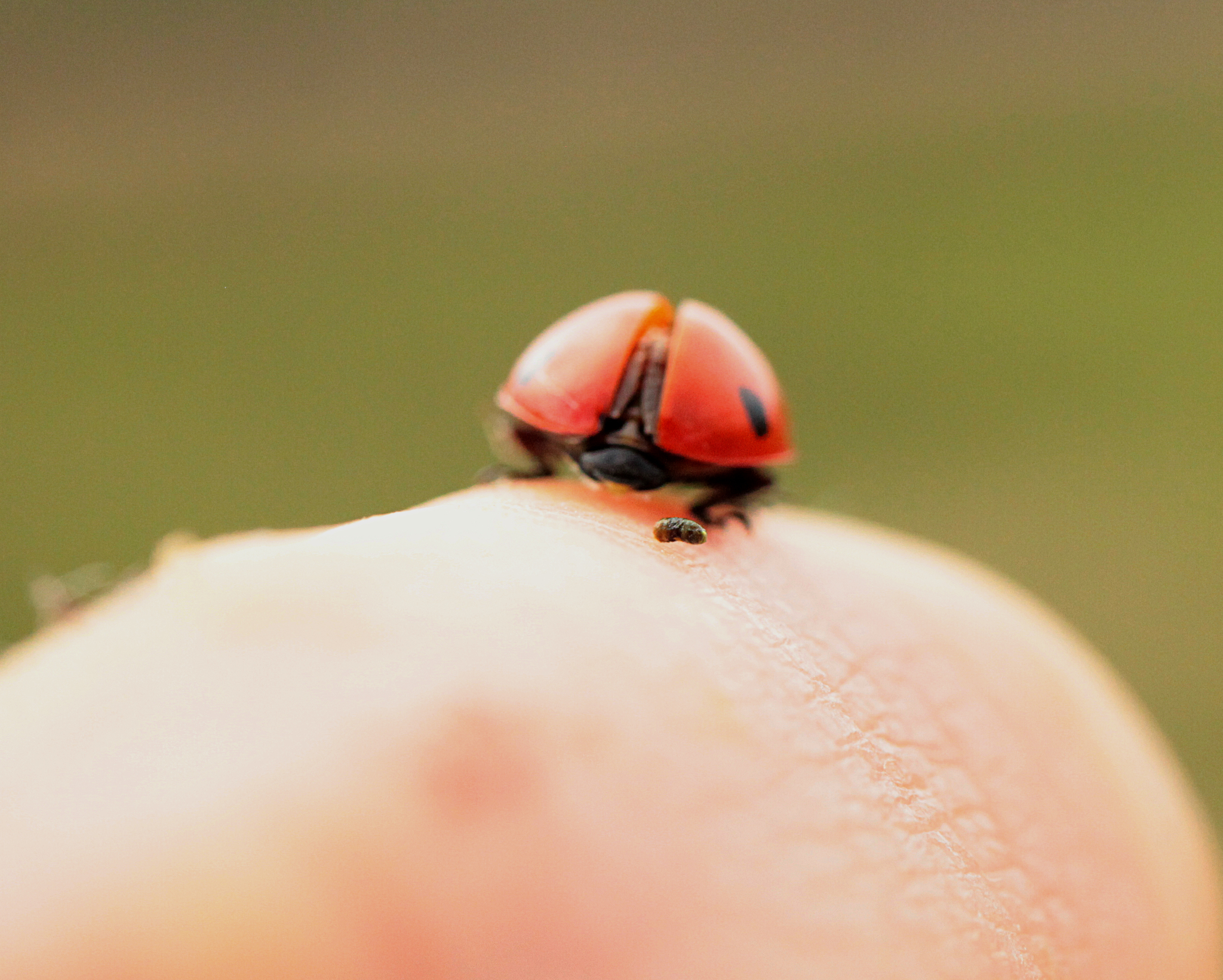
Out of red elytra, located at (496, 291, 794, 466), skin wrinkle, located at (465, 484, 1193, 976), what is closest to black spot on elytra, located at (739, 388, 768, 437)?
red elytra, located at (496, 291, 794, 466)

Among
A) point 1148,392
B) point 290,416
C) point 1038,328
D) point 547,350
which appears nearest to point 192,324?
point 290,416

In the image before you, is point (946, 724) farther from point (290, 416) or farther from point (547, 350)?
point (290, 416)

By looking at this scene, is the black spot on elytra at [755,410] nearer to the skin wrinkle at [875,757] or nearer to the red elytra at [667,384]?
the red elytra at [667,384]

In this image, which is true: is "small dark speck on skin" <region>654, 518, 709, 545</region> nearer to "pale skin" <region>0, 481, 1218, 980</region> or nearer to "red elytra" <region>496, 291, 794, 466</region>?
"pale skin" <region>0, 481, 1218, 980</region>

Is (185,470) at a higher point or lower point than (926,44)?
lower

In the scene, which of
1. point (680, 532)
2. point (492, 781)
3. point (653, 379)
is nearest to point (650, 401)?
point (653, 379)

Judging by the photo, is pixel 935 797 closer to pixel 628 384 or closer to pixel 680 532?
pixel 680 532

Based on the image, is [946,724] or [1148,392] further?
[1148,392]
